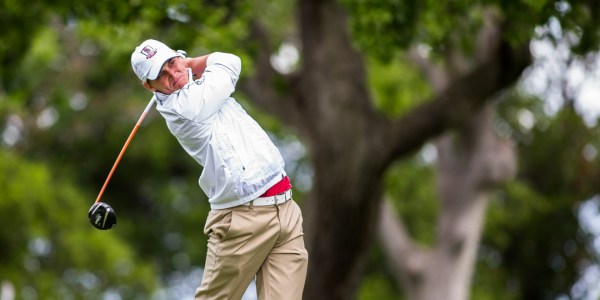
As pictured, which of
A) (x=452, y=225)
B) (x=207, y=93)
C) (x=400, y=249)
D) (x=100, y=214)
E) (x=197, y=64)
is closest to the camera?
(x=207, y=93)

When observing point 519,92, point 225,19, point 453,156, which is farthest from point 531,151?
point 225,19

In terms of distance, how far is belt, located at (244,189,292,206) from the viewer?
587cm

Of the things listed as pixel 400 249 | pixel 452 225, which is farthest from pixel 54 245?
pixel 452 225

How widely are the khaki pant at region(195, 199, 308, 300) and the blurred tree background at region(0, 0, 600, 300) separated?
4957 millimetres

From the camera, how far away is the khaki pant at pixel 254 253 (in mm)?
5879

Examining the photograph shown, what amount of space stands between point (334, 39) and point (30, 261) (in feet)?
36.8

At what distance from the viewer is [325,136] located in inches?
570

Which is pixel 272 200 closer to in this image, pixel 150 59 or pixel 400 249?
pixel 150 59

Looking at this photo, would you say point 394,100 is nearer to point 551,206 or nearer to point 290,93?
point 551,206

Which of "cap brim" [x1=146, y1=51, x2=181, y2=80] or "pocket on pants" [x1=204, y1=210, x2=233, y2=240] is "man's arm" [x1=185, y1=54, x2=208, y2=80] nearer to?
"cap brim" [x1=146, y1=51, x2=181, y2=80]

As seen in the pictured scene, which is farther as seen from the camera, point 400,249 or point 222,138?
point 400,249

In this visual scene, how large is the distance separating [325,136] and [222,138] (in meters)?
8.74

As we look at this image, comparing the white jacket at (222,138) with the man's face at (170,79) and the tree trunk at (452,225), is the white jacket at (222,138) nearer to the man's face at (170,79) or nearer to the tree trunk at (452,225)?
the man's face at (170,79)

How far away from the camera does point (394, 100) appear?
23812 millimetres
